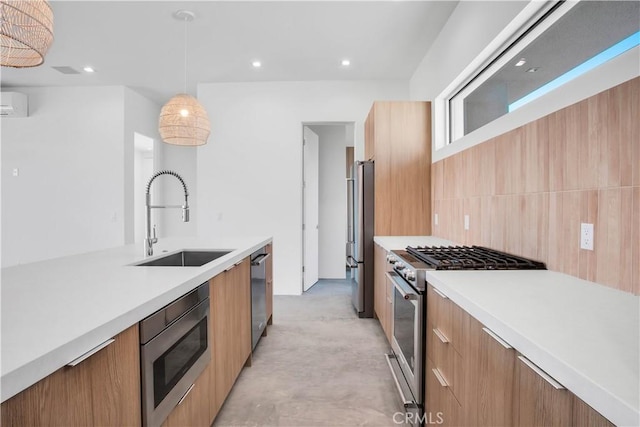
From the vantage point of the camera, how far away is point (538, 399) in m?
0.73

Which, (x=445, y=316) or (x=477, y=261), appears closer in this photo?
(x=445, y=316)

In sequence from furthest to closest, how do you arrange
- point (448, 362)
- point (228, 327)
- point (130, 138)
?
point (130, 138) < point (228, 327) < point (448, 362)

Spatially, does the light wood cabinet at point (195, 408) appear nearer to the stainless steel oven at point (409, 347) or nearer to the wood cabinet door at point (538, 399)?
the stainless steel oven at point (409, 347)

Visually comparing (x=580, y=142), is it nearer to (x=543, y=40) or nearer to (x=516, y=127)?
(x=516, y=127)

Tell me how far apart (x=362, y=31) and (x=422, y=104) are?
0.95m

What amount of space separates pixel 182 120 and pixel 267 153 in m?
1.87

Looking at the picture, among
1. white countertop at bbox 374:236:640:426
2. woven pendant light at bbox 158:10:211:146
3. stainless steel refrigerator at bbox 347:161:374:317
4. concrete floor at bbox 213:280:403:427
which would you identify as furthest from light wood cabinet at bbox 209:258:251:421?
stainless steel refrigerator at bbox 347:161:374:317

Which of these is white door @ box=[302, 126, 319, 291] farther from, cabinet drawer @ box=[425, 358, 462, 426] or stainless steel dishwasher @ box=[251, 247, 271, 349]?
cabinet drawer @ box=[425, 358, 462, 426]

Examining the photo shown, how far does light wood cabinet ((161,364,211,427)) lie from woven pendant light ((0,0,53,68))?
1.68 metres

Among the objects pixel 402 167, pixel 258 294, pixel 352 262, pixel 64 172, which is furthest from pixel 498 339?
pixel 64 172

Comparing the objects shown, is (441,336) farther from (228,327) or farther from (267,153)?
(267,153)

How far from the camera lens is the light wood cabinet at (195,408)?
3.90ft

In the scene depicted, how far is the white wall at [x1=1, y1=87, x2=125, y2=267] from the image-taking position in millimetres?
4777

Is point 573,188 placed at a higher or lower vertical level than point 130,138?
lower
